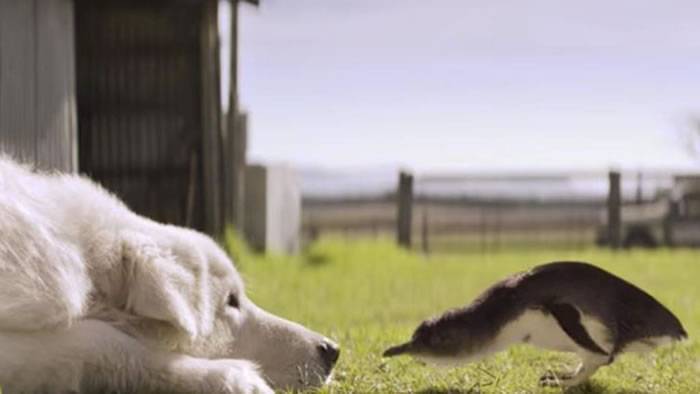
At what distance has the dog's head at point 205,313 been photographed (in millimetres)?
3926

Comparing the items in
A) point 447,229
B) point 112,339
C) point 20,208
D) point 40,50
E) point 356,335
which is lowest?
point 447,229

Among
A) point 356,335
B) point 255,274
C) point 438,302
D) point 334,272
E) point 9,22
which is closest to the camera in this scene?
point 356,335

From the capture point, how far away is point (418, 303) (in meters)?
10.5

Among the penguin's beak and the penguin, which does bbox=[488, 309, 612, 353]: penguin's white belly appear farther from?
the penguin's beak

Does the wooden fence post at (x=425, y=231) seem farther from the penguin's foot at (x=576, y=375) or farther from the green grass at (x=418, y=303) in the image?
the penguin's foot at (x=576, y=375)

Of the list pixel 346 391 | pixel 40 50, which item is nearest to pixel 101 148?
pixel 40 50

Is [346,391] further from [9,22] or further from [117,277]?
[9,22]

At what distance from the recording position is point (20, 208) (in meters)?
3.93

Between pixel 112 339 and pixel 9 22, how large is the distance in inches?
209

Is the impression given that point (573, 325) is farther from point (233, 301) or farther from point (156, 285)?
point (156, 285)

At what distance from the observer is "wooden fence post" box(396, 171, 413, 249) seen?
1819cm

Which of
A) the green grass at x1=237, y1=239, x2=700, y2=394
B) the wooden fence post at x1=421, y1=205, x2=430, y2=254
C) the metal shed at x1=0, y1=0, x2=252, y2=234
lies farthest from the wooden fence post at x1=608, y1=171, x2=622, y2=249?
the metal shed at x1=0, y1=0, x2=252, y2=234

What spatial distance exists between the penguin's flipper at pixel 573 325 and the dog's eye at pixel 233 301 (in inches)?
47.9

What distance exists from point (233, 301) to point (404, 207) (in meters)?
13.9
